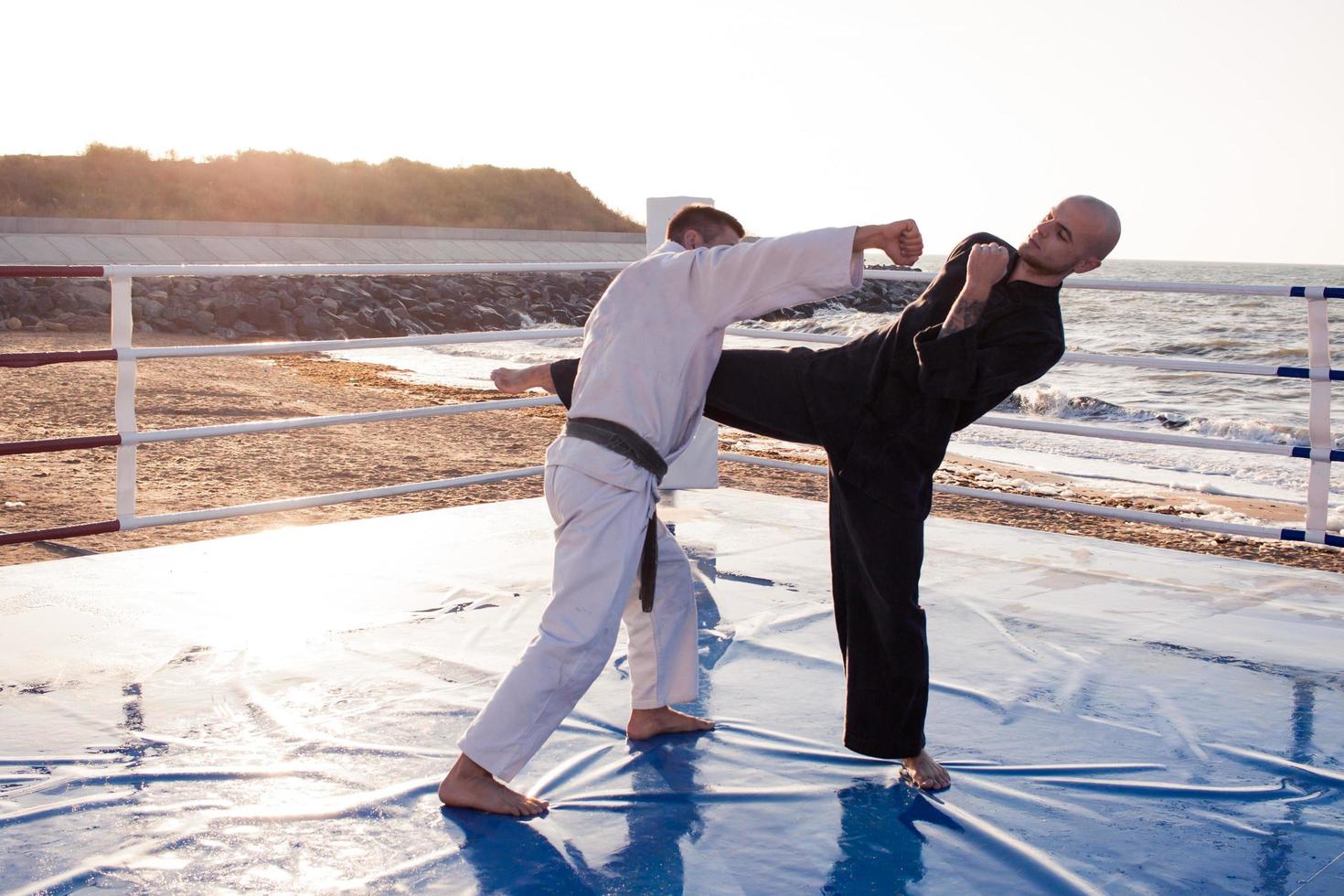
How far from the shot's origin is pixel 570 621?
2410 millimetres

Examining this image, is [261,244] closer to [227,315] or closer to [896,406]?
[227,315]

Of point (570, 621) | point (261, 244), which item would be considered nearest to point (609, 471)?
point (570, 621)

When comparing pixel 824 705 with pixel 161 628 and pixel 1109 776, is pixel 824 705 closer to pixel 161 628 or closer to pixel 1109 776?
pixel 1109 776

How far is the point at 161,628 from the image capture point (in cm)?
353

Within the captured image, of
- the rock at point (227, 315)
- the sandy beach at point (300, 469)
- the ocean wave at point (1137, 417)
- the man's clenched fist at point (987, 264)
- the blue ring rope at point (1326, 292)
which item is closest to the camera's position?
the man's clenched fist at point (987, 264)

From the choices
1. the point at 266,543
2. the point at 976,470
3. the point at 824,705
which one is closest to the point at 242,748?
the point at 824,705

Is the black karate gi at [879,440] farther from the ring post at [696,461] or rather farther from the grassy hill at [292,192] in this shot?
the grassy hill at [292,192]

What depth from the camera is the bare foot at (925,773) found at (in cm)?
257

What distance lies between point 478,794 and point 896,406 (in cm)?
104

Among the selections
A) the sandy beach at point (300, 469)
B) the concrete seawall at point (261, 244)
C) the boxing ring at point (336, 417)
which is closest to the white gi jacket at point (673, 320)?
the boxing ring at point (336, 417)

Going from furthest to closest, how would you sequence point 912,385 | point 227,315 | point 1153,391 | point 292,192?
1. point 292,192
2. point 227,315
3. point 1153,391
4. point 912,385

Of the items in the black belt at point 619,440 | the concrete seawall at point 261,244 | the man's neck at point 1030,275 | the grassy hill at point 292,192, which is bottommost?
the black belt at point 619,440

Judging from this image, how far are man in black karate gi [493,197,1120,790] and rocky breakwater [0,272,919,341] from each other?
16.7 m

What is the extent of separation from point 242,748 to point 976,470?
7929 mm
